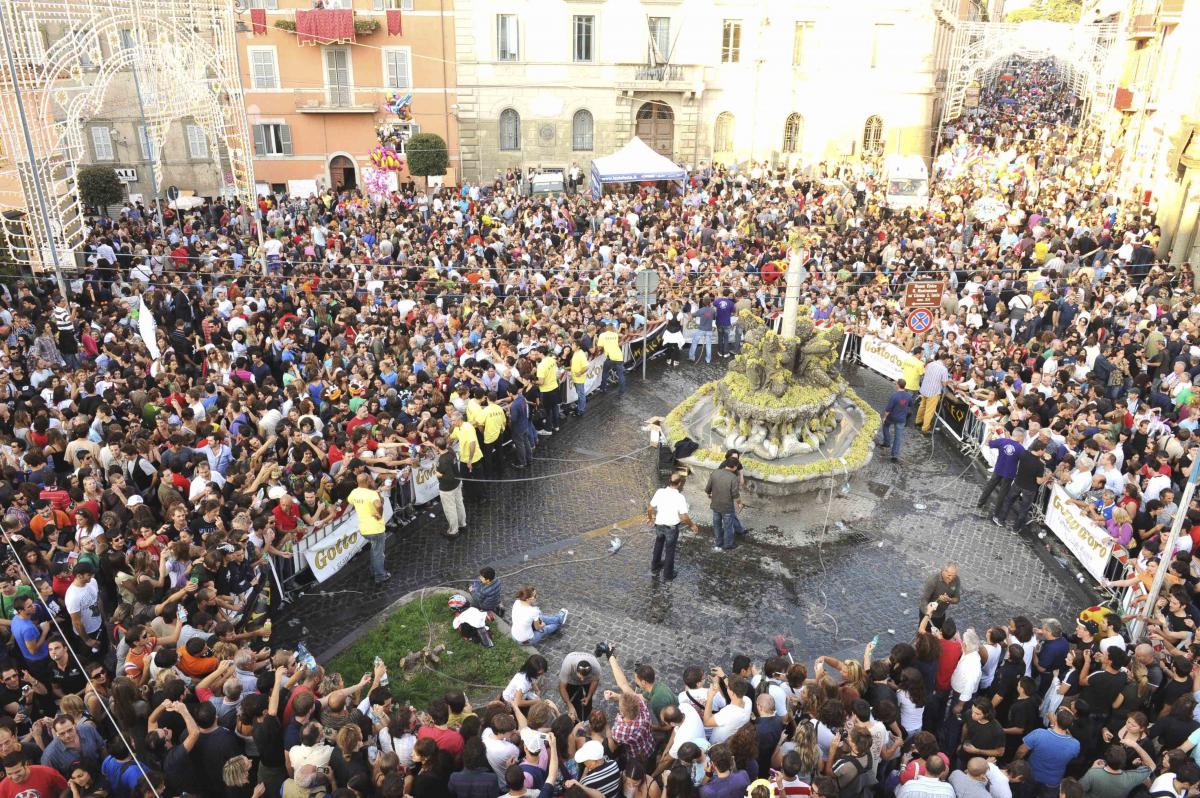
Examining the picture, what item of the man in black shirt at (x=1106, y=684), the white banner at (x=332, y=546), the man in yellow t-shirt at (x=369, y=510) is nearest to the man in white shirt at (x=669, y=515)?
the man in yellow t-shirt at (x=369, y=510)

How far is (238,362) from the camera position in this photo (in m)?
13.7

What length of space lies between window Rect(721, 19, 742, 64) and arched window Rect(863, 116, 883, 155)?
18.4 ft

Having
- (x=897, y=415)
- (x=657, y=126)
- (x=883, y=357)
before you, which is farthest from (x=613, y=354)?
(x=657, y=126)

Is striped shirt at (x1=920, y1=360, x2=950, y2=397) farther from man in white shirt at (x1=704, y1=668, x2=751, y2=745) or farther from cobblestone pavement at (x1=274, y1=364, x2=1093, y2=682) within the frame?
man in white shirt at (x1=704, y1=668, x2=751, y2=745)

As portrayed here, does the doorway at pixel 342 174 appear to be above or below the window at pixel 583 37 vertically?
below

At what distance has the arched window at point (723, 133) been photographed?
3541cm

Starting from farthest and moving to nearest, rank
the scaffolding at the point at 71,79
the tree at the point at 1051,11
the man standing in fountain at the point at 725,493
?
the tree at the point at 1051,11
the scaffolding at the point at 71,79
the man standing in fountain at the point at 725,493

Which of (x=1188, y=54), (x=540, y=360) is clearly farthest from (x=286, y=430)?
(x=1188, y=54)

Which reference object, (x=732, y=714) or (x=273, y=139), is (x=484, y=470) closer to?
(x=732, y=714)

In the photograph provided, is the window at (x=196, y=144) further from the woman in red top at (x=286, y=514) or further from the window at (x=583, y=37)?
the woman in red top at (x=286, y=514)

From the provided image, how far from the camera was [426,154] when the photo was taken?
32.1m

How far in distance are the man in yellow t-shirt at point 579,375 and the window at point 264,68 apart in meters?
23.9

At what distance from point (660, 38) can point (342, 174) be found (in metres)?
13.3

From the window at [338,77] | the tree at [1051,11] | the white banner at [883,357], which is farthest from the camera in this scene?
the tree at [1051,11]
